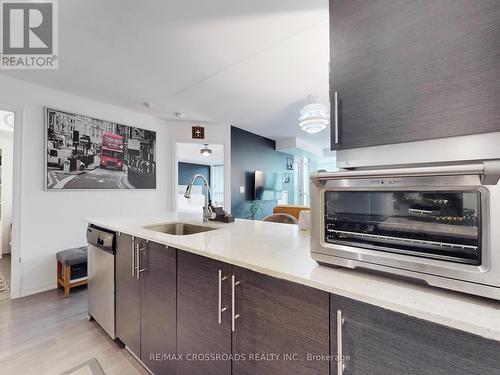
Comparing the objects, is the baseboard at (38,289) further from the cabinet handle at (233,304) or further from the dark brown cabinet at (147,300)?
the cabinet handle at (233,304)

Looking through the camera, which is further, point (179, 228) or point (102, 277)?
point (179, 228)

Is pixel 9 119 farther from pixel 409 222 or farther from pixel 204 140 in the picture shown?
pixel 409 222

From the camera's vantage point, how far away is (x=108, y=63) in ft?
7.18

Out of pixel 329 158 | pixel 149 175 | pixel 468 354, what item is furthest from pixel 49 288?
pixel 329 158

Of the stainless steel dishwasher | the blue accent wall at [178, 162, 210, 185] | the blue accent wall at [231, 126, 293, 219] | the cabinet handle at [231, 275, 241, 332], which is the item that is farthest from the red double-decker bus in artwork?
the blue accent wall at [178, 162, 210, 185]

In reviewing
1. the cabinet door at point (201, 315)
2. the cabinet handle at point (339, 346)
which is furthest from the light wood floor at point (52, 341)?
the cabinet handle at point (339, 346)

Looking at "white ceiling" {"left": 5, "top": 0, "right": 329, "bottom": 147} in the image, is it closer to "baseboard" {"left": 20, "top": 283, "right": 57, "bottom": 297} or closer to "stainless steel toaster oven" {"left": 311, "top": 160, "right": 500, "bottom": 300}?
"stainless steel toaster oven" {"left": 311, "top": 160, "right": 500, "bottom": 300}

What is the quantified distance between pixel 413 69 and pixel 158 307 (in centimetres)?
162

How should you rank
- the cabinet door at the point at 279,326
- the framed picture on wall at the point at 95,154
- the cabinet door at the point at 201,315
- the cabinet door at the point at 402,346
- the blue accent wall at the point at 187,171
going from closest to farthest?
the cabinet door at the point at 402,346 < the cabinet door at the point at 279,326 < the cabinet door at the point at 201,315 < the framed picture on wall at the point at 95,154 < the blue accent wall at the point at 187,171

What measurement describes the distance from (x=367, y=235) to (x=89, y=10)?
2.16 meters

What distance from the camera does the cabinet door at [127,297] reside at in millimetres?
1498

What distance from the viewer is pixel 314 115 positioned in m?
2.82

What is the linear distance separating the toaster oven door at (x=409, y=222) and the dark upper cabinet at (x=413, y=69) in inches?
7.9

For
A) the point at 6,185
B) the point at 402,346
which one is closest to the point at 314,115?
the point at 402,346
